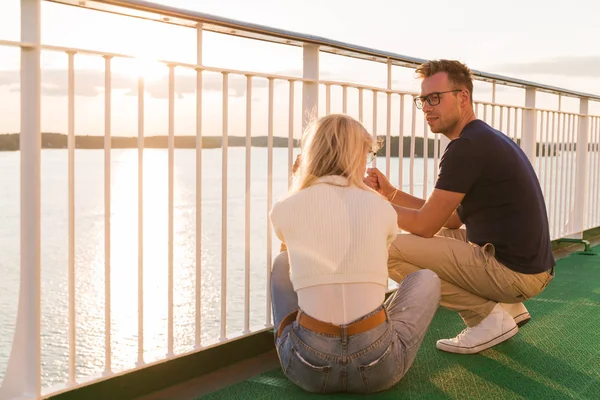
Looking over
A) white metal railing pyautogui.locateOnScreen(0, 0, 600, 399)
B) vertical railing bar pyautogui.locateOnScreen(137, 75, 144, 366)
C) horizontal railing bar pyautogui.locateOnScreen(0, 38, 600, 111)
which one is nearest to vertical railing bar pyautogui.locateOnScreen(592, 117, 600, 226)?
white metal railing pyautogui.locateOnScreen(0, 0, 600, 399)

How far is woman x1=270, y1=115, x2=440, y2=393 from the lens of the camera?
6.75 feet

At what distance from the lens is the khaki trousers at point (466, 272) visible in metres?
2.73

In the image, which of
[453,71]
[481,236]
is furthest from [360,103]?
[481,236]

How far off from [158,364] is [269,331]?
1.91 ft

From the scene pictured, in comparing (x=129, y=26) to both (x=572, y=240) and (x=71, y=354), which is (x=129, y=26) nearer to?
(x=71, y=354)

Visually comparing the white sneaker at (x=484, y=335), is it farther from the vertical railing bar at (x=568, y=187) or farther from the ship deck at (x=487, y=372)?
the vertical railing bar at (x=568, y=187)

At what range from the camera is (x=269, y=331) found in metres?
2.79

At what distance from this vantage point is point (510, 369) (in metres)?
2.55

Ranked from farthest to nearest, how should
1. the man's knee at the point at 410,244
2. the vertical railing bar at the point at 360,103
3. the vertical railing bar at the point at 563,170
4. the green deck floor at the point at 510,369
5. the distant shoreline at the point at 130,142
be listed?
the vertical railing bar at the point at 563,170, the vertical railing bar at the point at 360,103, the man's knee at the point at 410,244, the green deck floor at the point at 510,369, the distant shoreline at the point at 130,142

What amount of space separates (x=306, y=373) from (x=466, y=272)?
897 millimetres

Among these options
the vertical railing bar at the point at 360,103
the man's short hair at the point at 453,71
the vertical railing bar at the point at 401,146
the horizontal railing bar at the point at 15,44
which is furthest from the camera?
the vertical railing bar at the point at 401,146

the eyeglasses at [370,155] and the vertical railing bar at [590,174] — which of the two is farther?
the vertical railing bar at [590,174]

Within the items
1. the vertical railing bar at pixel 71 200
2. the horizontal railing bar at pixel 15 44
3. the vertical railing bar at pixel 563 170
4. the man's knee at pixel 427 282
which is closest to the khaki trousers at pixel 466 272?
the man's knee at pixel 427 282

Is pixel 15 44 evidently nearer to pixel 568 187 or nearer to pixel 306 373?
pixel 306 373
